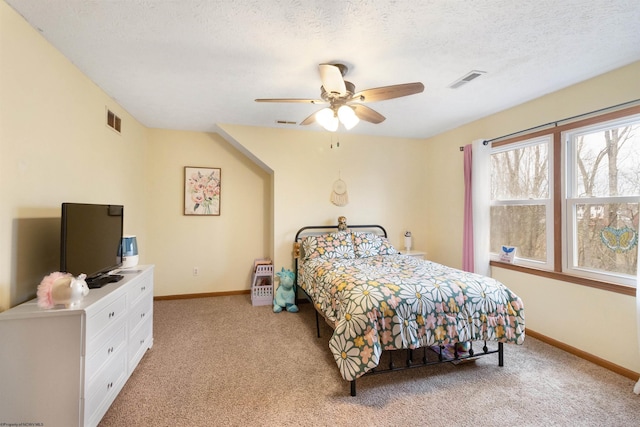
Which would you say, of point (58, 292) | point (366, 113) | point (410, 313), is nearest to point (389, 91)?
point (366, 113)

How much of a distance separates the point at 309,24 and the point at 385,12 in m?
0.46

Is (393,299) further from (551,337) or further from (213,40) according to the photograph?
(213,40)

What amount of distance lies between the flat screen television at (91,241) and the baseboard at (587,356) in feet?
12.9

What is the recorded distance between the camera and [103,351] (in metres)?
1.69

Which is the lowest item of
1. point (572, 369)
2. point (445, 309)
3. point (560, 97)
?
point (572, 369)

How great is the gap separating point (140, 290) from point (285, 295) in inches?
69.3

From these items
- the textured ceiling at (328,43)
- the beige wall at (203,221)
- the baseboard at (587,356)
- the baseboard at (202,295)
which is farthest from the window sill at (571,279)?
the baseboard at (202,295)

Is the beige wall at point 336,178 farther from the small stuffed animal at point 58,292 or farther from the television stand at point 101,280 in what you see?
the small stuffed animal at point 58,292

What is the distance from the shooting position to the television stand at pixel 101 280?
1921 mm

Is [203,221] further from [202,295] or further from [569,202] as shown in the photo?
[569,202]

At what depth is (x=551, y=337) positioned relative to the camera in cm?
274

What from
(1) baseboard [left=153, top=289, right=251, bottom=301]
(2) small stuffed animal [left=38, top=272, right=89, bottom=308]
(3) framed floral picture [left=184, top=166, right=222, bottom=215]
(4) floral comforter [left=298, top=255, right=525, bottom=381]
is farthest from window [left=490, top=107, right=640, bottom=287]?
(2) small stuffed animal [left=38, top=272, right=89, bottom=308]

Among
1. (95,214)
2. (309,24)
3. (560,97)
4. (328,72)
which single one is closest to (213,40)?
(309,24)

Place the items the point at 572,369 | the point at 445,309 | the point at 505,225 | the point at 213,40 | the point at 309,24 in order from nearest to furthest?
the point at 309,24 → the point at 213,40 → the point at 445,309 → the point at 572,369 → the point at 505,225
